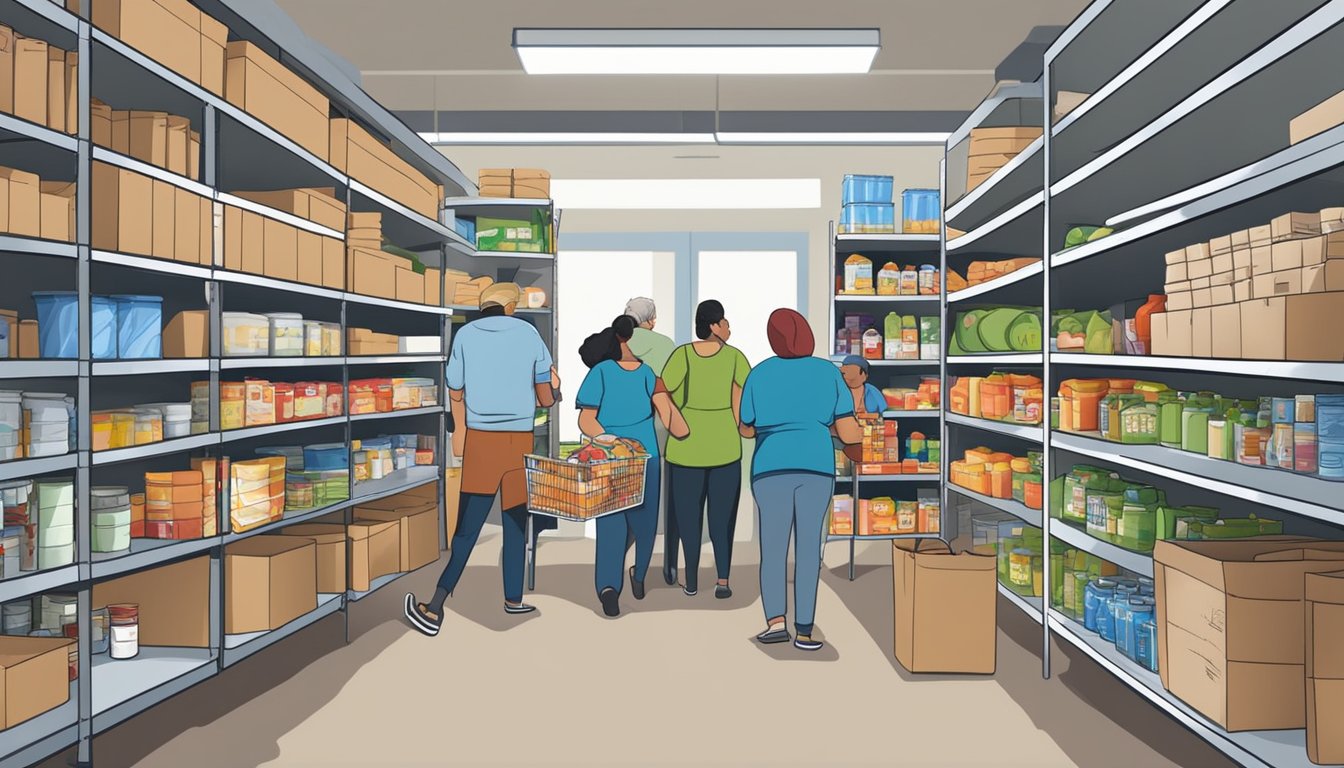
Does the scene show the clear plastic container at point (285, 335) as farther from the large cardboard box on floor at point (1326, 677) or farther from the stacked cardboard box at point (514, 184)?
the large cardboard box on floor at point (1326, 677)

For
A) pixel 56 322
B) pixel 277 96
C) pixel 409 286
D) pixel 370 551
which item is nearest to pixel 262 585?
pixel 370 551

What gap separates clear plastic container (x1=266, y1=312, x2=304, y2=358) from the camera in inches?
175

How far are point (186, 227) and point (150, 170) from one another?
0.94 ft

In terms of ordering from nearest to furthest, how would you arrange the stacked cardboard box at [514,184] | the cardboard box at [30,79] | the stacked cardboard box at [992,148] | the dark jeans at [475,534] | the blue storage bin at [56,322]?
1. the cardboard box at [30,79]
2. the blue storage bin at [56,322]
3. the dark jeans at [475,534]
4. the stacked cardboard box at [992,148]
5. the stacked cardboard box at [514,184]

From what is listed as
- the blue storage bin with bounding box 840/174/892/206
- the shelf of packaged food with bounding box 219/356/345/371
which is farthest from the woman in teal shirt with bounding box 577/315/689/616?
the blue storage bin with bounding box 840/174/892/206

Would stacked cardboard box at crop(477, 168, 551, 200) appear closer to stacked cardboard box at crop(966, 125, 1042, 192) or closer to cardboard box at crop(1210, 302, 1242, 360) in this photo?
stacked cardboard box at crop(966, 125, 1042, 192)

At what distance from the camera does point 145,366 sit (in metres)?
3.41

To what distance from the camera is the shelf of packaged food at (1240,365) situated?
2447mm

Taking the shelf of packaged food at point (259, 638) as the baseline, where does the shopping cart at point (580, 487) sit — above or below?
above

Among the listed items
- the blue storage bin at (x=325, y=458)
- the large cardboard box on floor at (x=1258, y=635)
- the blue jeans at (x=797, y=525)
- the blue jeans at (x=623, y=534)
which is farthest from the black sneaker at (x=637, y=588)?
the large cardboard box on floor at (x=1258, y=635)

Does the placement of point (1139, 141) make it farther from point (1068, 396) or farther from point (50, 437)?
point (50, 437)

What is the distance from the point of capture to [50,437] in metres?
2.99

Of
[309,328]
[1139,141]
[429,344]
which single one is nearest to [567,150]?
[429,344]

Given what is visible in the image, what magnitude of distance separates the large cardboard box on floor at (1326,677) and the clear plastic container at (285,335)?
176 inches
